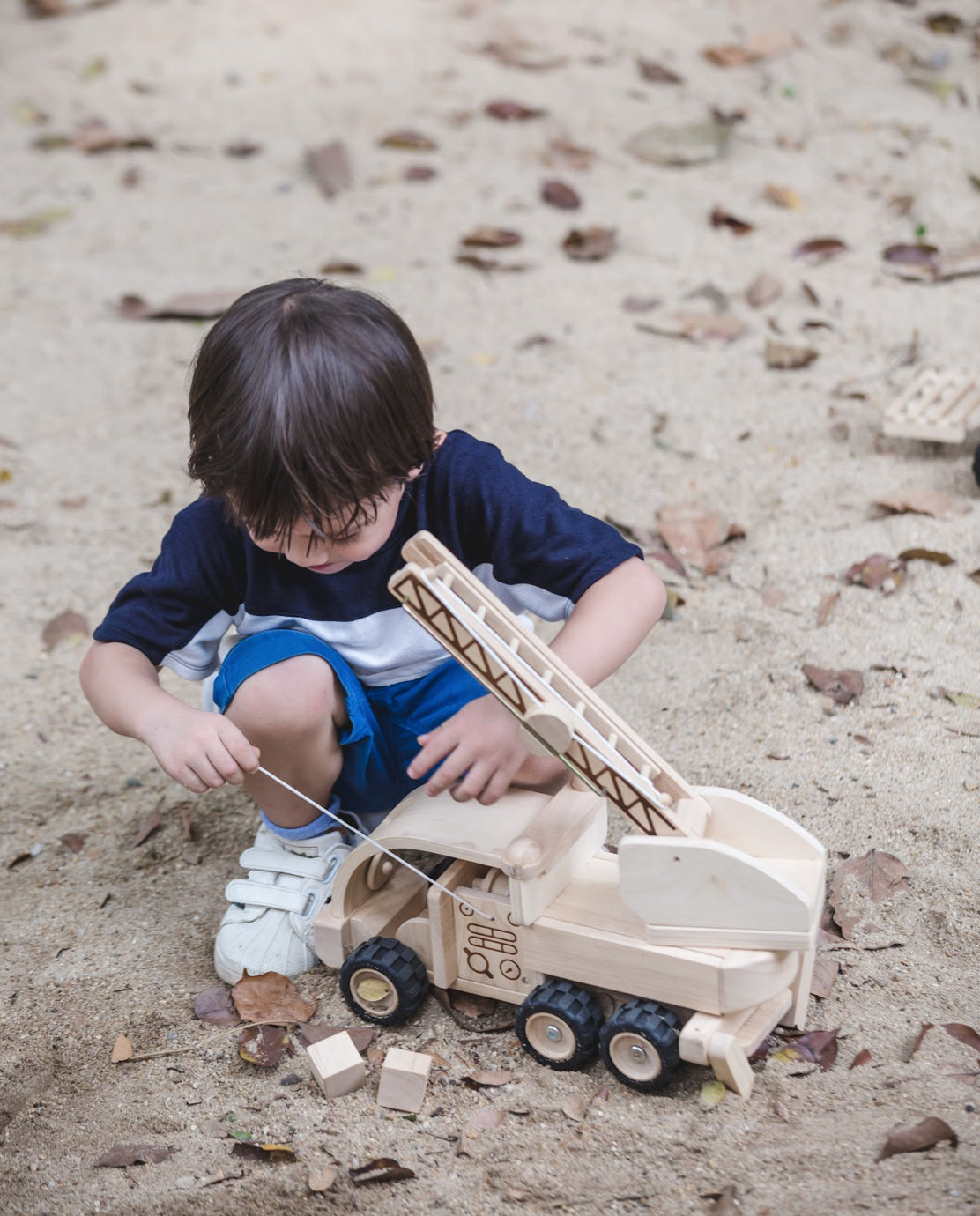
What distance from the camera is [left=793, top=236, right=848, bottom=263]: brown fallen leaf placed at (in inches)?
166

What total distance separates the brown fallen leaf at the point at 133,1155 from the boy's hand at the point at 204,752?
0.47 meters

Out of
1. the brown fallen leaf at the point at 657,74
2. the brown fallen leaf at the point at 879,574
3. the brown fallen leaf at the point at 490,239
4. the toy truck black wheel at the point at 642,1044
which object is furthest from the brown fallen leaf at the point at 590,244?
the toy truck black wheel at the point at 642,1044

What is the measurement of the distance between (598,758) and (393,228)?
333cm

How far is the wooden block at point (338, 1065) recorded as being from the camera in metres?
1.77

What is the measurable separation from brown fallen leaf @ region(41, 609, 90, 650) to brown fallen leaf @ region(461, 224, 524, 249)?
81.4 inches

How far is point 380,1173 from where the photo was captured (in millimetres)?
A: 1655

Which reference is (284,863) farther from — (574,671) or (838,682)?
(838,682)

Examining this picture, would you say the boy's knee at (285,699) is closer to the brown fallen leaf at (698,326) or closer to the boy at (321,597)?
the boy at (321,597)

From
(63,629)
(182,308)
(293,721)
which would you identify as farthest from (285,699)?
(182,308)

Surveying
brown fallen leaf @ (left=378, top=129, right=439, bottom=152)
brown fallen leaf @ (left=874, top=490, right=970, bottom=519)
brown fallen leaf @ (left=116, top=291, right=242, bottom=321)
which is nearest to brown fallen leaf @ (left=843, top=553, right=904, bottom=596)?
brown fallen leaf @ (left=874, top=490, right=970, bottom=519)

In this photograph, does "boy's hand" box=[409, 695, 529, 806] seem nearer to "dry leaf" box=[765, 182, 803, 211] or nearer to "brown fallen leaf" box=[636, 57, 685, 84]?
"dry leaf" box=[765, 182, 803, 211]

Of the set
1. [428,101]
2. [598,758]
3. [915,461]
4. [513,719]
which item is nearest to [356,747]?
[513,719]

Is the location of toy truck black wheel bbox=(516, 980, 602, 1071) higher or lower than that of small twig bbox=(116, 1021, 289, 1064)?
higher

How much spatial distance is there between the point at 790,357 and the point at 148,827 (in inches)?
87.6
